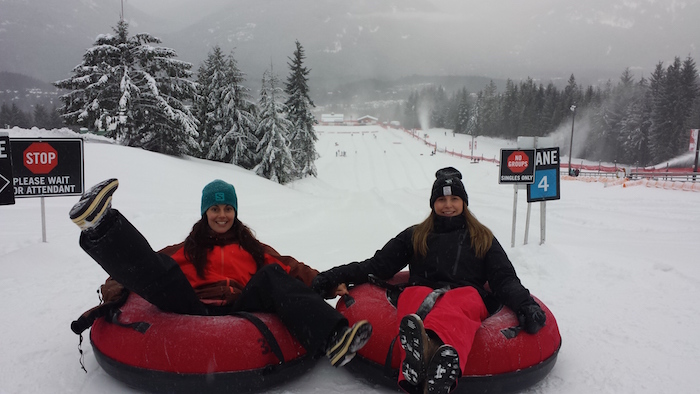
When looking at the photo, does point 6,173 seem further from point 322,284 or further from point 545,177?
point 545,177

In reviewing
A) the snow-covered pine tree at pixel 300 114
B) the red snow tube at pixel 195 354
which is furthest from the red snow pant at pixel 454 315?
the snow-covered pine tree at pixel 300 114

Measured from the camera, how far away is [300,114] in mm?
32250

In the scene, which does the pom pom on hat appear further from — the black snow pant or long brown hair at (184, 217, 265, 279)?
long brown hair at (184, 217, 265, 279)

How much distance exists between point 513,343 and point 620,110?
6822 centimetres

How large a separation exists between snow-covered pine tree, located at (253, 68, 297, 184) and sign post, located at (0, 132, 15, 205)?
2116cm

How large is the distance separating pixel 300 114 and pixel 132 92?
13.6 m

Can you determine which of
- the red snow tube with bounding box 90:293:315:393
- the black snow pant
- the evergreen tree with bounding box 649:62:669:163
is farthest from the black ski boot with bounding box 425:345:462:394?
the evergreen tree with bounding box 649:62:669:163

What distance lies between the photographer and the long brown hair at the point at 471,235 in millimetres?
3137

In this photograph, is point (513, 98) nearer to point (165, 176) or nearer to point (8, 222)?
point (165, 176)

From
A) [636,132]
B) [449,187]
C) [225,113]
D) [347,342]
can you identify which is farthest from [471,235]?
[636,132]

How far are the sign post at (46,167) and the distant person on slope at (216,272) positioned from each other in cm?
365

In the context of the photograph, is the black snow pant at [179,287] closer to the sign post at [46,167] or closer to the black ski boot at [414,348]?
the black ski boot at [414,348]

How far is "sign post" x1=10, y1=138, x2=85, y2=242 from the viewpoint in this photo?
552 cm

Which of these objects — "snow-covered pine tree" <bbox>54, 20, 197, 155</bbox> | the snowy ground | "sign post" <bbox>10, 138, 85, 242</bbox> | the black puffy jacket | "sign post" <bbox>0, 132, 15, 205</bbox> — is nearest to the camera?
the snowy ground
